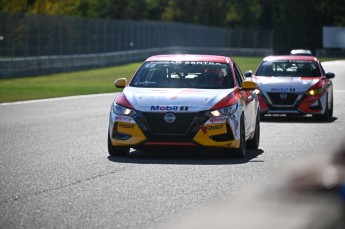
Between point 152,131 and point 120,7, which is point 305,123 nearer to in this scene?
point 152,131

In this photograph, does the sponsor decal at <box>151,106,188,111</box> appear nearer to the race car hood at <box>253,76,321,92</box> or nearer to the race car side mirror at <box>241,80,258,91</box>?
the race car side mirror at <box>241,80,258,91</box>

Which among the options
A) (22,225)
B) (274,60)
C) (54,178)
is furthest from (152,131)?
(274,60)

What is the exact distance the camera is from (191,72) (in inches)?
572

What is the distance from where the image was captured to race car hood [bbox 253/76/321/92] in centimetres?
2178

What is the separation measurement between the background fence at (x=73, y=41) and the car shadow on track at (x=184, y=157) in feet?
87.4

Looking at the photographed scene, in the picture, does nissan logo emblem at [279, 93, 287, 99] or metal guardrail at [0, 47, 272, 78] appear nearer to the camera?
nissan logo emblem at [279, 93, 287, 99]

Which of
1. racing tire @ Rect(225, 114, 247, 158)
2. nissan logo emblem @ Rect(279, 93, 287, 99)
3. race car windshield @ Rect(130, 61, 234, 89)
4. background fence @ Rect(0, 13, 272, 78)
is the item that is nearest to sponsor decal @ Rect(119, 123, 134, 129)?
race car windshield @ Rect(130, 61, 234, 89)

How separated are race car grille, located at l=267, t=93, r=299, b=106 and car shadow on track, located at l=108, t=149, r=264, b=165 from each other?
22.7ft

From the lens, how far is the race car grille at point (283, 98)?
854 inches

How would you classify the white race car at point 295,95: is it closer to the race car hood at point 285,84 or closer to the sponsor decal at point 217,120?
the race car hood at point 285,84

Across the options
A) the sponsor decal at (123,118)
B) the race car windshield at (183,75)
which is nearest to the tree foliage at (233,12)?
the race car windshield at (183,75)

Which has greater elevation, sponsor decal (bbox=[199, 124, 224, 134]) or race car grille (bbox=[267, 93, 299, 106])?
sponsor decal (bbox=[199, 124, 224, 134])

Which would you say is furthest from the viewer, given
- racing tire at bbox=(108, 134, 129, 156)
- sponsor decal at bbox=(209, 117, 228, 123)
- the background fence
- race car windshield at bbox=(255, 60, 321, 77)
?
the background fence

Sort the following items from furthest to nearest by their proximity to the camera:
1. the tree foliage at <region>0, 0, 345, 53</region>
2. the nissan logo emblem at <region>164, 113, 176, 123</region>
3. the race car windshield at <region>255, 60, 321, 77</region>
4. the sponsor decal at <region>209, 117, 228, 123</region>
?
the tree foliage at <region>0, 0, 345, 53</region>
the race car windshield at <region>255, 60, 321, 77</region>
the sponsor decal at <region>209, 117, 228, 123</region>
the nissan logo emblem at <region>164, 113, 176, 123</region>
